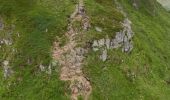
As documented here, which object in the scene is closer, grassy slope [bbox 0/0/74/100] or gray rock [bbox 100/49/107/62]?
grassy slope [bbox 0/0/74/100]

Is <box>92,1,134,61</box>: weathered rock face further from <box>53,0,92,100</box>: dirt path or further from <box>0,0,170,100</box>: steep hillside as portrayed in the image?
<box>53,0,92,100</box>: dirt path

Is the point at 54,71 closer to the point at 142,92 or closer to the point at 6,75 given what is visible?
the point at 6,75

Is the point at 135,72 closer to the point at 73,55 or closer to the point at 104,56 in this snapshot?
the point at 104,56

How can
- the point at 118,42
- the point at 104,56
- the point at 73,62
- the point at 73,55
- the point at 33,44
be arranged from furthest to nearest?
the point at 118,42 → the point at 104,56 → the point at 33,44 → the point at 73,55 → the point at 73,62

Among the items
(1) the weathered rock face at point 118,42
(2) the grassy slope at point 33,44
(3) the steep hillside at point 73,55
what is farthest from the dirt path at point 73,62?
(1) the weathered rock face at point 118,42

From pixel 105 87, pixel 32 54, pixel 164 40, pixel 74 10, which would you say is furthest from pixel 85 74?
pixel 164 40

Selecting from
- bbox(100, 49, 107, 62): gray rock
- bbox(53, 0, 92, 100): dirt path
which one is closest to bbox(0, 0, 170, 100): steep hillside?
bbox(53, 0, 92, 100): dirt path

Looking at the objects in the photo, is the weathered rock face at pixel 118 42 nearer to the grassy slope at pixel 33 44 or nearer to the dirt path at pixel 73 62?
the dirt path at pixel 73 62

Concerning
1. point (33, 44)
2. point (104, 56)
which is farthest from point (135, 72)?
point (33, 44)

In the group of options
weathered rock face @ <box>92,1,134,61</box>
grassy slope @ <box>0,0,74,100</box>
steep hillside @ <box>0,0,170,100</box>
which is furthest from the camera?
weathered rock face @ <box>92,1,134,61</box>
